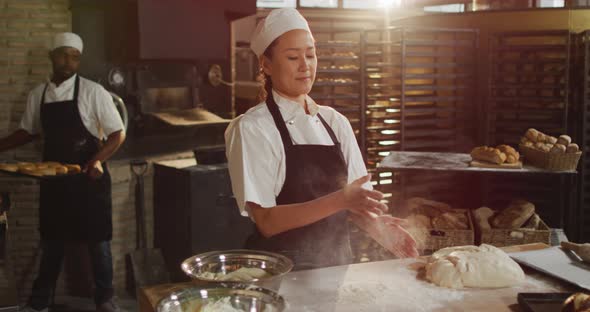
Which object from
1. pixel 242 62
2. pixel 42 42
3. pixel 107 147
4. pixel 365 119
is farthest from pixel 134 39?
pixel 242 62

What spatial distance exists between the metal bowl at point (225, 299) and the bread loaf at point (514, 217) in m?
2.93

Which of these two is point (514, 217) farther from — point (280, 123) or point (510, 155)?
point (280, 123)

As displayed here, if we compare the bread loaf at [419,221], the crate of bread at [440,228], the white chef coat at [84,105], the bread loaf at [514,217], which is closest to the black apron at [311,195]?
the crate of bread at [440,228]

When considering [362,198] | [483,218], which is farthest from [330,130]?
[483,218]

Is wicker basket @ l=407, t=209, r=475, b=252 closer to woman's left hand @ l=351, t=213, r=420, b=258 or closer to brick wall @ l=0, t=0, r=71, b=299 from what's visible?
woman's left hand @ l=351, t=213, r=420, b=258

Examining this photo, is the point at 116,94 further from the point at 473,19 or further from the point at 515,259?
the point at 515,259

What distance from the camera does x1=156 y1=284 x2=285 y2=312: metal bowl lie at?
5.07 ft

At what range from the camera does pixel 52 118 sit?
4.88 metres

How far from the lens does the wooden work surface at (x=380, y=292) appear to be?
1873mm

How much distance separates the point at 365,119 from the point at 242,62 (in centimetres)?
511

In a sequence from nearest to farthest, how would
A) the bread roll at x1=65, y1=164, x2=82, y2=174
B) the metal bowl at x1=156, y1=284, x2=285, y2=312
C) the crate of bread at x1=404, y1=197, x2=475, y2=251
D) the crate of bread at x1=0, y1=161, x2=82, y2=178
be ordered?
the metal bowl at x1=156, y1=284, x2=285, y2=312
the crate of bread at x1=404, y1=197, x2=475, y2=251
the crate of bread at x1=0, y1=161, x2=82, y2=178
the bread roll at x1=65, y1=164, x2=82, y2=174

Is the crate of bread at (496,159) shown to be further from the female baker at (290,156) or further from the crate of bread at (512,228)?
the female baker at (290,156)

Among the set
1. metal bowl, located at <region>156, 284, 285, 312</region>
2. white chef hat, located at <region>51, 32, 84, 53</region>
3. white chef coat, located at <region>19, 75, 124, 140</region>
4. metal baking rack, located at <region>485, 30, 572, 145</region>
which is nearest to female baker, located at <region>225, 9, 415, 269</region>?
metal bowl, located at <region>156, 284, 285, 312</region>

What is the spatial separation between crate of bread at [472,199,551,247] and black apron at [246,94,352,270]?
1888 millimetres
